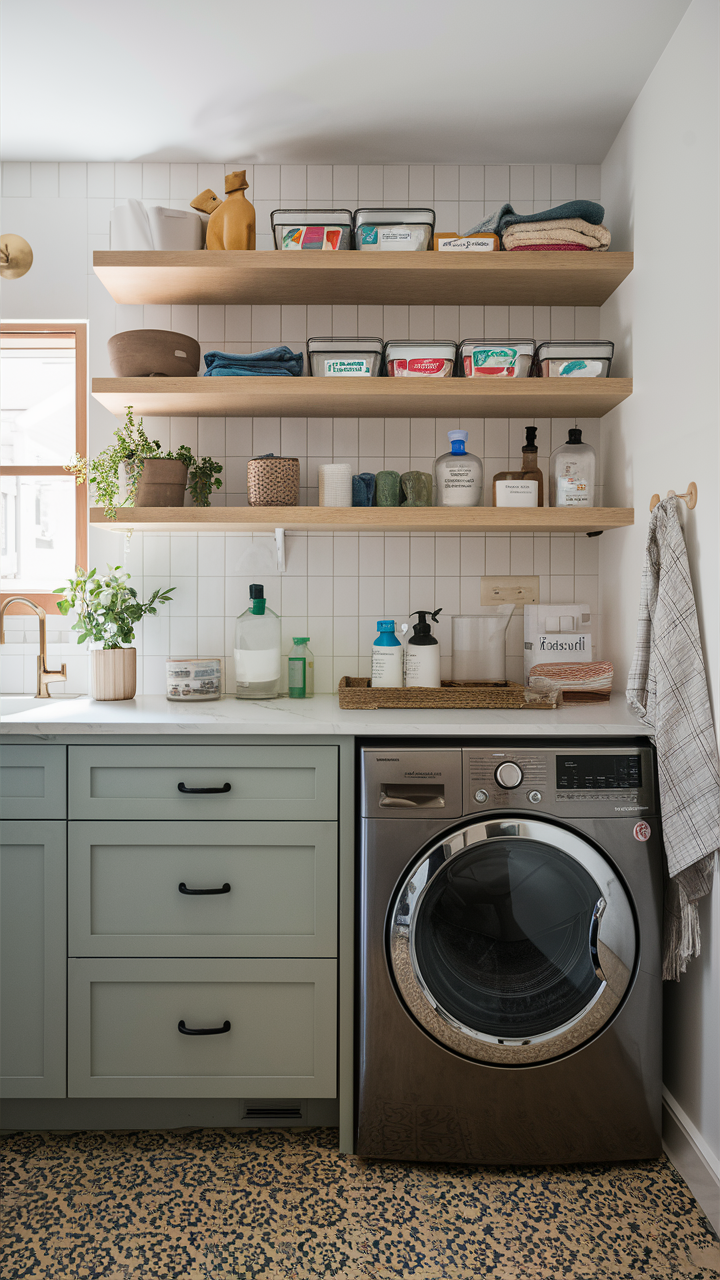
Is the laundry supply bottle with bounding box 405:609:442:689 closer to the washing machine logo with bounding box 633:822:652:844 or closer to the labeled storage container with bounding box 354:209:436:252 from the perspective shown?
the washing machine logo with bounding box 633:822:652:844

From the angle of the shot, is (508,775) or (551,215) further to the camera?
(551,215)

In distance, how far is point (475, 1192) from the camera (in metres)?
1.60

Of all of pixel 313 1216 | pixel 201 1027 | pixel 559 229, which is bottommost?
pixel 313 1216

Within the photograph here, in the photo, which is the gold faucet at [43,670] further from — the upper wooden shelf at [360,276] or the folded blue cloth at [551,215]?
the folded blue cloth at [551,215]

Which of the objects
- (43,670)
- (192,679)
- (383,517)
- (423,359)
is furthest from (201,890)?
(423,359)

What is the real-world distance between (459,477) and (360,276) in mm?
621

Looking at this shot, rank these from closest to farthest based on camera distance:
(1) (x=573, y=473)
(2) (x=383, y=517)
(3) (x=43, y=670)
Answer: (2) (x=383, y=517) → (1) (x=573, y=473) → (3) (x=43, y=670)

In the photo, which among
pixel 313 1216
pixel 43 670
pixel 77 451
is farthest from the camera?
pixel 77 451

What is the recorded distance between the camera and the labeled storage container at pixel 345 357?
2.05m

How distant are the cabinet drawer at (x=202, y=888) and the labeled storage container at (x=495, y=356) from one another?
1282 millimetres

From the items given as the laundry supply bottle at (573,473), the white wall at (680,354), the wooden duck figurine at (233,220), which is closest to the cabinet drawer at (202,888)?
the white wall at (680,354)

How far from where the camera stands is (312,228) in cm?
204

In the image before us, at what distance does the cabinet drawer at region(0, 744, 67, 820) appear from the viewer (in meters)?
1.73

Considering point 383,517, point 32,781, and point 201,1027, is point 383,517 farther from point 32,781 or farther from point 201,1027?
point 201,1027
